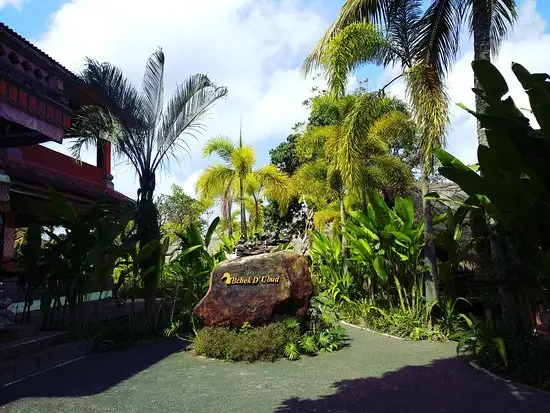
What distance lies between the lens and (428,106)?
30.6ft

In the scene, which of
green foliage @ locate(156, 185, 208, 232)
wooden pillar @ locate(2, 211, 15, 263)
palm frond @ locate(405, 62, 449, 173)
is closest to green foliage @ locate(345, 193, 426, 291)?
palm frond @ locate(405, 62, 449, 173)

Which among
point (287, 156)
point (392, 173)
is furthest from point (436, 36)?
point (287, 156)

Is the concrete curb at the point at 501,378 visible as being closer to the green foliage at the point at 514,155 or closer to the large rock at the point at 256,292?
the green foliage at the point at 514,155

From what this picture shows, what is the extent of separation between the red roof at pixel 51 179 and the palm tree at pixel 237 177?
7501 millimetres

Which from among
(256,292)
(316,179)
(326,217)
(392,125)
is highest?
(392,125)

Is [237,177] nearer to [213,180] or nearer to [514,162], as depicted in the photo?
[213,180]

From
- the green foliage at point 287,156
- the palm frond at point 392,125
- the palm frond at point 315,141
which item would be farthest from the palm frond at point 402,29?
the green foliage at point 287,156

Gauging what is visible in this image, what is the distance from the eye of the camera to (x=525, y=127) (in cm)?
520

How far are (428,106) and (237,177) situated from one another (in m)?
14.0

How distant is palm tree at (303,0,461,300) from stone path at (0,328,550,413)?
10.1 feet

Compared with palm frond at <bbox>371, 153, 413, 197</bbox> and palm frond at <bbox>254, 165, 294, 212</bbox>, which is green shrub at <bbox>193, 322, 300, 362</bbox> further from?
palm frond at <bbox>254, 165, 294, 212</bbox>

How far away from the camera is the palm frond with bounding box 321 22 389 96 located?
32.9 ft

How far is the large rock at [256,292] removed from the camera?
884cm

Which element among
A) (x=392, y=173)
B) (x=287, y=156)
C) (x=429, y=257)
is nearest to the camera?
(x=429, y=257)
